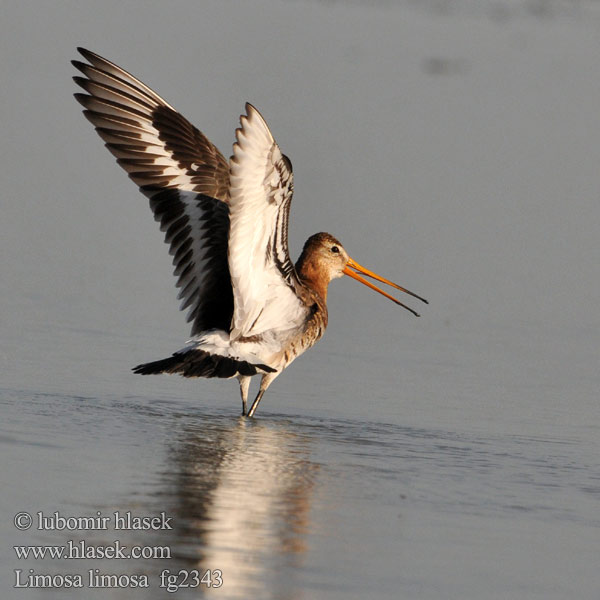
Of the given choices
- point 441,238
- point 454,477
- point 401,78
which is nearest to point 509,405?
point 454,477

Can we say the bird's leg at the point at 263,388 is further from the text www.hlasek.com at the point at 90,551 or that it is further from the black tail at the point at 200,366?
the text www.hlasek.com at the point at 90,551

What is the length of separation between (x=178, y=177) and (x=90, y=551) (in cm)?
341

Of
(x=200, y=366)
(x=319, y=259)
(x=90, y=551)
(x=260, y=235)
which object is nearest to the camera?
(x=90, y=551)

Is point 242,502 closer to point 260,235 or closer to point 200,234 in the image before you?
point 260,235

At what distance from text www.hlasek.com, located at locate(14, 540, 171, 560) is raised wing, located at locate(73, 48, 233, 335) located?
3024 mm

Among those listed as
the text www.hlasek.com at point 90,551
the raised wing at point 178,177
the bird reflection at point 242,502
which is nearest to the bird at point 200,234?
the raised wing at point 178,177

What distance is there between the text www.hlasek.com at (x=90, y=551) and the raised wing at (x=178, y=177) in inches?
119

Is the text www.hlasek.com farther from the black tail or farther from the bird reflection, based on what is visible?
the black tail

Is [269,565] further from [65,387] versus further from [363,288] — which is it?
[363,288]

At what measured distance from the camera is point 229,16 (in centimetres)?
1655

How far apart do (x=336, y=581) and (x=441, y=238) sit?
275 inches

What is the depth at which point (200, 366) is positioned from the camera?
705 cm

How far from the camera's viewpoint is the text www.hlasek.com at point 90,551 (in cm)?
450

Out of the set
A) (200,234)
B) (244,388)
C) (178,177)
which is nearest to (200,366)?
(244,388)
